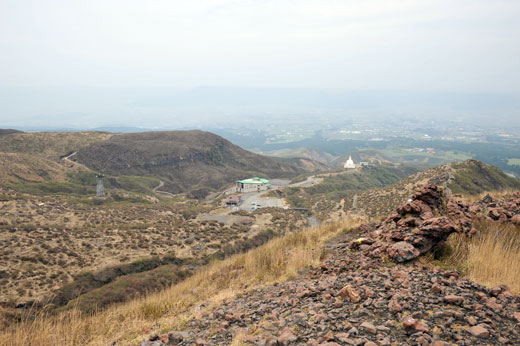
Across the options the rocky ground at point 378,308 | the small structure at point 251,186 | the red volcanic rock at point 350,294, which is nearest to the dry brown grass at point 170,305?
the rocky ground at point 378,308

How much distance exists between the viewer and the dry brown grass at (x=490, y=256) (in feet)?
12.7

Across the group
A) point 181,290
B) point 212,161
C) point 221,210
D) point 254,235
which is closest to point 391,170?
point 212,161

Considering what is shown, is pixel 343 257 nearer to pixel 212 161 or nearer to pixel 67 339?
pixel 67 339

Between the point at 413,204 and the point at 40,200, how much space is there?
130 feet

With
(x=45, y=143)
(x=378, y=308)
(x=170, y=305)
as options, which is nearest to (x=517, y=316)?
(x=378, y=308)

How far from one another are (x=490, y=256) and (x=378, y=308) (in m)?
2.43

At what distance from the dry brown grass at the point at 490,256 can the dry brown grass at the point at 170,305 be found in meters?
2.77

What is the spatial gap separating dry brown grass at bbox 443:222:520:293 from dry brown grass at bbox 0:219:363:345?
277 cm

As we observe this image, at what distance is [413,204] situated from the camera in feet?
20.4

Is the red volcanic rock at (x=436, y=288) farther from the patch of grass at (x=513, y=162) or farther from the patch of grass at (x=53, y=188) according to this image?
the patch of grass at (x=513, y=162)

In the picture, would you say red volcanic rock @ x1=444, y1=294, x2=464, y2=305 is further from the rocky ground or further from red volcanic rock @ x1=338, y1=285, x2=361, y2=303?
red volcanic rock @ x1=338, y1=285, x2=361, y2=303

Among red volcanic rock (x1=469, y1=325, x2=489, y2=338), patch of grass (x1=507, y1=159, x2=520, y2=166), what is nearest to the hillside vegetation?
red volcanic rock (x1=469, y1=325, x2=489, y2=338)

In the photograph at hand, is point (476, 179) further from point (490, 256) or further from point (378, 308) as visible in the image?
point (378, 308)

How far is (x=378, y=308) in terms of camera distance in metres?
3.25
